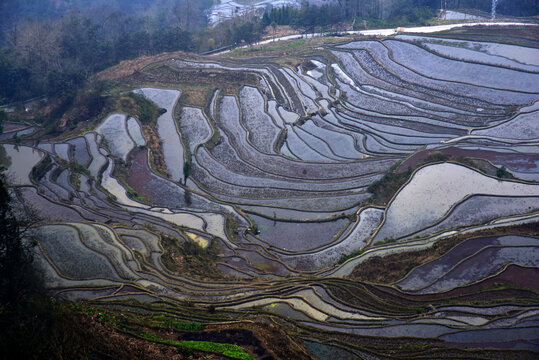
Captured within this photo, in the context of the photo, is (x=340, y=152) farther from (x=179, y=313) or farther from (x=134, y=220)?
(x=179, y=313)

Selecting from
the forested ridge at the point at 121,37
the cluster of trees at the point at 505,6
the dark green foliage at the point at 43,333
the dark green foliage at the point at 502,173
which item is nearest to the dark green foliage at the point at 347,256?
the dark green foliage at the point at 502,173

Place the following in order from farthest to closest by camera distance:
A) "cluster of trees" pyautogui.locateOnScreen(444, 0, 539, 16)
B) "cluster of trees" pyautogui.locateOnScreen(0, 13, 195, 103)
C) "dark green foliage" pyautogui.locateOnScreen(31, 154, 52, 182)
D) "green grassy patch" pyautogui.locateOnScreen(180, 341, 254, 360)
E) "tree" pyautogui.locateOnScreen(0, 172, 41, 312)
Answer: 1. "cluster of trees" pyautogui.locateOnScreen(444, 0, 539, 16)
2. "cluster of trees" pyautogui.locateOnScreen(0, 13, 195, 103)
3. "dark green foliage" pyautogui.locateOnScreen(31, 154, 52, 182)
4. "green grassy patch" pyautogui.locateOnScreen(180, 341, 254, 360)
5. "tree" pyautogui.locateOnScreen(0, 172, 41, 312)

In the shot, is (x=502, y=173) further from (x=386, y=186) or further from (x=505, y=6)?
(x=505, y=6)

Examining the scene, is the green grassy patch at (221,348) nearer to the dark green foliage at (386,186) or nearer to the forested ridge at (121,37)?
the dark green foliage at (386,186)

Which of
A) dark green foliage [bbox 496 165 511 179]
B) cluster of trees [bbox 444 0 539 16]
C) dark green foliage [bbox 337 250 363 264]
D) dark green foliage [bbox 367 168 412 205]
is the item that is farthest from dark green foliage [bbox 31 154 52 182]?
cluster of trees [bbox 444 0 539 16]

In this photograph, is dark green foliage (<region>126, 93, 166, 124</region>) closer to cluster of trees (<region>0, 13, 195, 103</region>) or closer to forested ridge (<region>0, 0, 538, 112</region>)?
forested ridge (<region>0, 0, 538, 112</region>)

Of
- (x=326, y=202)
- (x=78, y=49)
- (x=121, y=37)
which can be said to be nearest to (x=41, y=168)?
(x=326, y=202)

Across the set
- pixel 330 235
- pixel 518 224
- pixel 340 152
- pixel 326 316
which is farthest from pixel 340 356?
Result: pixel 340 152
